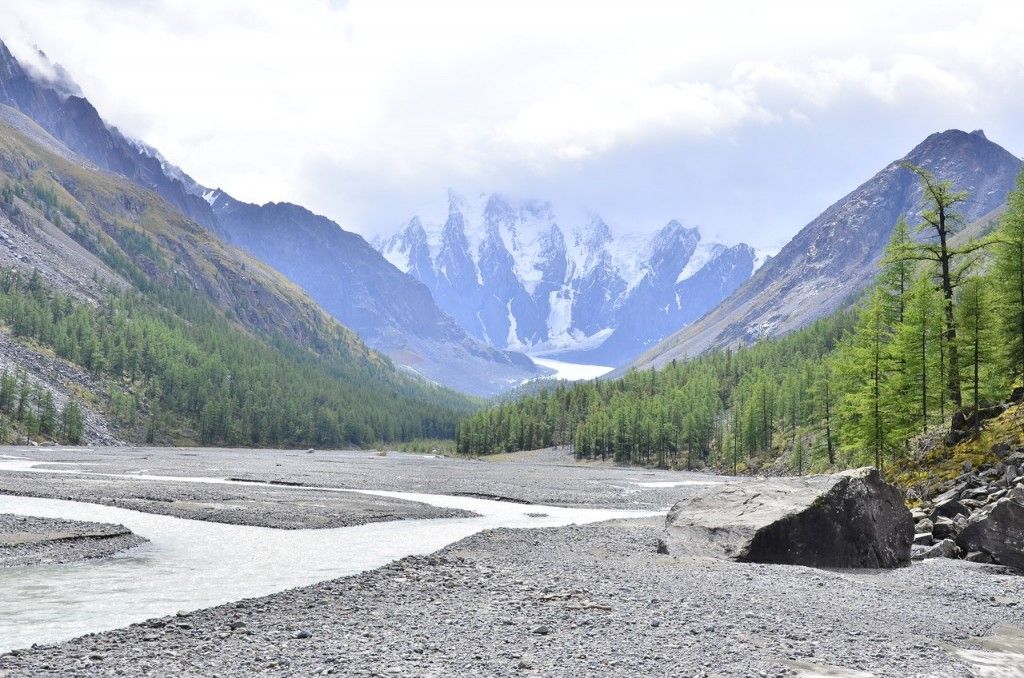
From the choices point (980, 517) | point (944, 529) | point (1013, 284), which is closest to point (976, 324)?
point (1013, 284)

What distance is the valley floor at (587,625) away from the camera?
13812 mm

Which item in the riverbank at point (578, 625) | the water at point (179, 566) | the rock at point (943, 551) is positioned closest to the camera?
the riverbank at point (578, 625)

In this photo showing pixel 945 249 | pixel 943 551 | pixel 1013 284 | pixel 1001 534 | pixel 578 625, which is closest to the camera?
pixel 578 625

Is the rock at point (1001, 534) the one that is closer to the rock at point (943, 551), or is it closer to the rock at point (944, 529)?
the rock at point (943, 551)

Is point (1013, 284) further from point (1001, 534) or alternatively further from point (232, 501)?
point (232, 501)

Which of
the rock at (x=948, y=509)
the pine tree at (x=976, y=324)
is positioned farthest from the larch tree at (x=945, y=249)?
the rock at (x=948, y=509)

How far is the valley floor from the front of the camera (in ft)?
45.3

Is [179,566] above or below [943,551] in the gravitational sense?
below

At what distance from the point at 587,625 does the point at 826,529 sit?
45.2 feet

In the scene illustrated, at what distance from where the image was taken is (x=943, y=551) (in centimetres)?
Result: 2761

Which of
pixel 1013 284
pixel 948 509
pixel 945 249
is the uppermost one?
pixel 945 249

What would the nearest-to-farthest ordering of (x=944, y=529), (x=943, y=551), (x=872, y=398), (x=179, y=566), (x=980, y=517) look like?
(x=179, y=566) < (x=980, y=517) < (x=943, y=551) < (x=944, y=529) < (x=872, y=398)

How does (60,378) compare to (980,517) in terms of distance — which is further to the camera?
(60,378)

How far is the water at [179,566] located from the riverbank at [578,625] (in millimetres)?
2043
